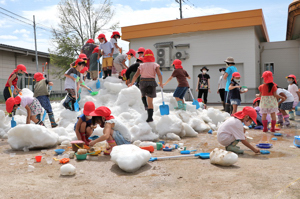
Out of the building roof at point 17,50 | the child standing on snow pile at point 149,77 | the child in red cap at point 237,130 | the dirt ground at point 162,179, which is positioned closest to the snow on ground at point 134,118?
the child standing on snow pile at point 149,77

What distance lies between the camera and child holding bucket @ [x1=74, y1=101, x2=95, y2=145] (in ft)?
14.1

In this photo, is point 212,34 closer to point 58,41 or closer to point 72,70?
point 72,70

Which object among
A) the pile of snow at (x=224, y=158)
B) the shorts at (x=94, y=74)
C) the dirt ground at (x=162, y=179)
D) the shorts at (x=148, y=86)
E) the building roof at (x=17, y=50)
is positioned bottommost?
the dirt ground at (x=162, y=179)

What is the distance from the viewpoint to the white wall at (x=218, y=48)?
578 inches

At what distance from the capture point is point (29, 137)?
4422 mm

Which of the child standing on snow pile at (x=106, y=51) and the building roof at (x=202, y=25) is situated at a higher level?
the building roof at (x=202, y=25)

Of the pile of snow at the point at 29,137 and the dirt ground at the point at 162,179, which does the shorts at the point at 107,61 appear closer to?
the pile of snow at the point at 29,137

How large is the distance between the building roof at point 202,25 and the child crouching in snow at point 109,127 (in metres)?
12.8

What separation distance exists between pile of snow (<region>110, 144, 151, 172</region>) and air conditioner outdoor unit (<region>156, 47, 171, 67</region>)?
13.8 m

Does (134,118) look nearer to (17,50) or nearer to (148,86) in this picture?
(148,86)

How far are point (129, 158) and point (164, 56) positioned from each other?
46.6 feet

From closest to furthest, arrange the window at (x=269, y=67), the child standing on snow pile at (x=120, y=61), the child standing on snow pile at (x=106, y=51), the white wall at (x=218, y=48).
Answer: the child standing on snow pile at (x=106, y=51)
the child standing on snow pile at (x=120, y=61)
the white wall at (x=218, y=48)
the window at (x=269, y=67)

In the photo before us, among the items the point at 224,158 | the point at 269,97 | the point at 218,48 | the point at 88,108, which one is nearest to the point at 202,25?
the point at 218,48

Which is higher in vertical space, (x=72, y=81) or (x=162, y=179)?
(x=72, y=81)
